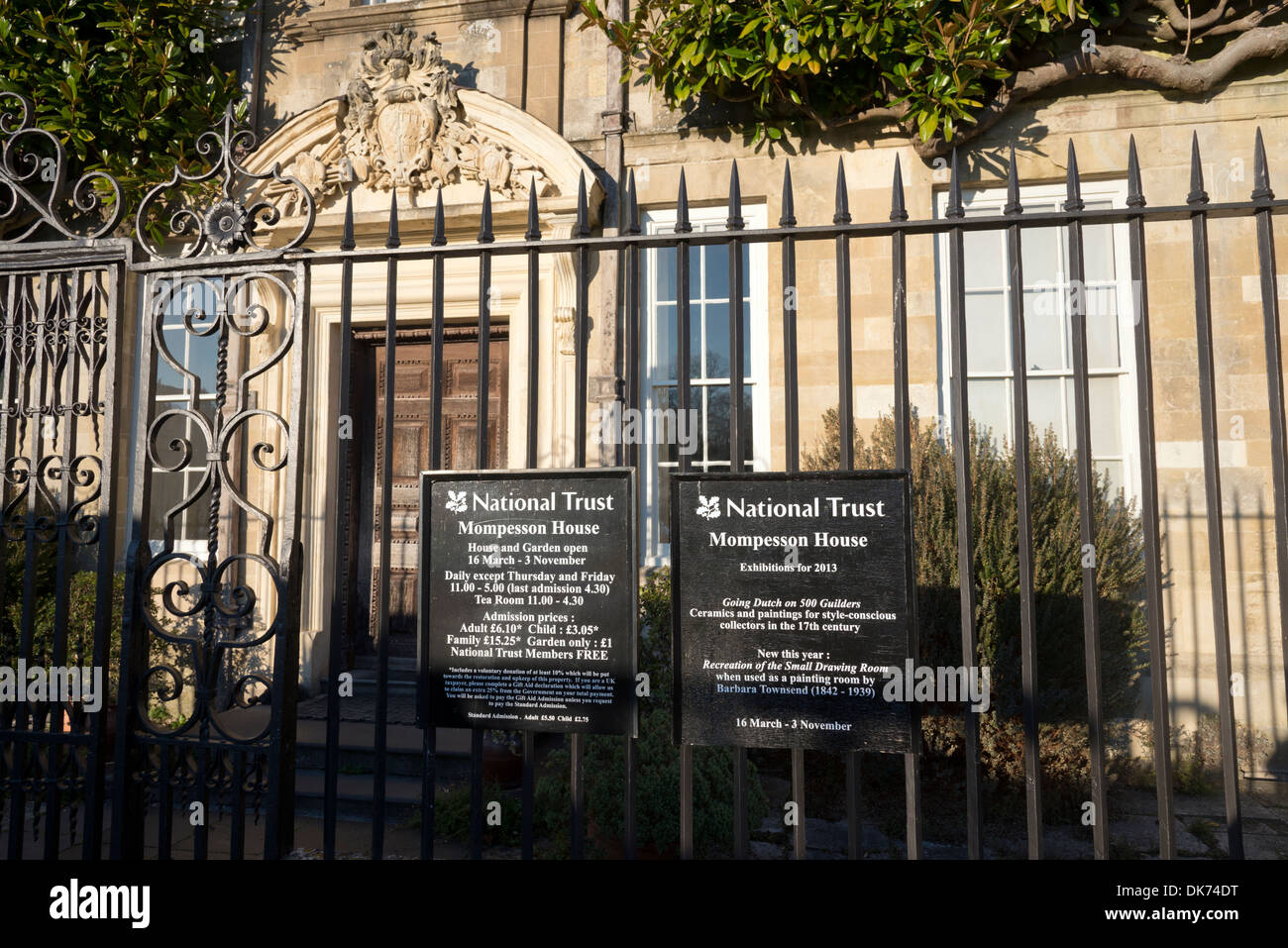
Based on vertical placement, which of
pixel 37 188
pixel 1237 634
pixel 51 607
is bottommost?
pixel 1237 634

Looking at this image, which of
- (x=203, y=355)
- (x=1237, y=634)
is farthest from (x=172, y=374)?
(x=1237, y=634)

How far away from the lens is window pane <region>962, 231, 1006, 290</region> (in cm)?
682

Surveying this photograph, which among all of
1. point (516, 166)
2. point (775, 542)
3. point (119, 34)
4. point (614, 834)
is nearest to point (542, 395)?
point (516, 166)

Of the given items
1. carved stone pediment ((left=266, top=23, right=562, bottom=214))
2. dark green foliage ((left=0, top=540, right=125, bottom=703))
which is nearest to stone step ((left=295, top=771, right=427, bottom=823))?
dark green foliage ((left=0, top=540, right=125, bottom=703))

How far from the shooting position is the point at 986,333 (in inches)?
268

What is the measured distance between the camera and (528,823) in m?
3.03

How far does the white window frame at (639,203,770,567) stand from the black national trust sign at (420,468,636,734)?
11.2ft

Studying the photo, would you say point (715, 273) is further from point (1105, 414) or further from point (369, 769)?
point (369, 769)

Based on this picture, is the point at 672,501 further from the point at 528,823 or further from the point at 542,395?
the point at 542,395

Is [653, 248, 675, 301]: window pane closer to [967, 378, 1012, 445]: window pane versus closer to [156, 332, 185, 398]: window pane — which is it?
[967, 378, 1012, 445]: window pane

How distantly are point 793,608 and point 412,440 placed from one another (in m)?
5.36

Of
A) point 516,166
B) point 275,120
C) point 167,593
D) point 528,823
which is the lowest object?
point 528,823

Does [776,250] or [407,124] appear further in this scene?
[407,124]
